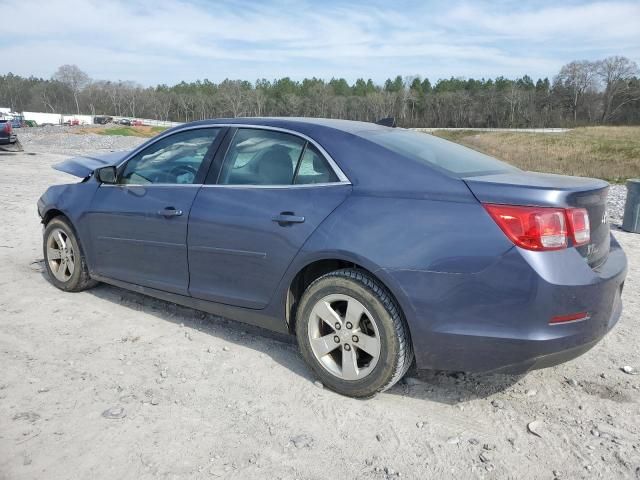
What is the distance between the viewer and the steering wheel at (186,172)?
152 inches

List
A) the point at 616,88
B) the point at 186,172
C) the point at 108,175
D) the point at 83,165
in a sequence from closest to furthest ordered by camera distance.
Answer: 1. the point at 186,172
2. the point at 108,175
3. the point at 83,165
4. the point at 616,88

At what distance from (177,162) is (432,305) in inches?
91.1

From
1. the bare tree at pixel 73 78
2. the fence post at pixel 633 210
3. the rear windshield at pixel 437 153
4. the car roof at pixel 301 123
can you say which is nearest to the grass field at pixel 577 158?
the fence post at pixel 633 210

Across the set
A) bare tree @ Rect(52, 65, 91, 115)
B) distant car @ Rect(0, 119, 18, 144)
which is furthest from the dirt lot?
bare tree @ Rect(52, 65, 91, 115)

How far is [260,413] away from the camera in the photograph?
9.72ft

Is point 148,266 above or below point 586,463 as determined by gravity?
above

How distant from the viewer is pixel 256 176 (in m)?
3.52

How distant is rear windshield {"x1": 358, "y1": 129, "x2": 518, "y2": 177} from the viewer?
121 inches

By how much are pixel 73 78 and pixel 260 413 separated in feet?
495

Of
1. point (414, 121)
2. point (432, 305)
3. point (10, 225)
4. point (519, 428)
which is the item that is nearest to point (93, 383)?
point (432, 305)

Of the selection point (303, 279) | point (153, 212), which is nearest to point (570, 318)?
point (303, 279)

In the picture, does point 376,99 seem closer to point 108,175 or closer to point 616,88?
point 616,88

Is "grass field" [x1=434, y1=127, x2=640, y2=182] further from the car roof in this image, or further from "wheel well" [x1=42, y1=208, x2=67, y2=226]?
"wheel well" [x1=42, y1=208, x2=67, y2=226]

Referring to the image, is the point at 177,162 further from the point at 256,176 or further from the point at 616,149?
the point at 616,149
